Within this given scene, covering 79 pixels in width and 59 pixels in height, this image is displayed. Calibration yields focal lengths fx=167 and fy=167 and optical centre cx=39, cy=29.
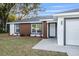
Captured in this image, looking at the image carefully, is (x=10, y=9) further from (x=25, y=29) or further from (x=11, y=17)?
(x=25, y=29)

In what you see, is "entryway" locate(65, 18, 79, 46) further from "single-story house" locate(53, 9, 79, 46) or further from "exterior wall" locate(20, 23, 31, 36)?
"exterior wall" locate(20, 23, 31, 36)

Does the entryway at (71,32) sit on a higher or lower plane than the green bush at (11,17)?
lower

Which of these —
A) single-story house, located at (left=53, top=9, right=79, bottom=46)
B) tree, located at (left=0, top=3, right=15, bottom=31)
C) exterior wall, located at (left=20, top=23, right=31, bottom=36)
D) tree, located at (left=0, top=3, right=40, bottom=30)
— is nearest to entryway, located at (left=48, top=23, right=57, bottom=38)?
exterior wall, located at (left=20, top=23, right=31, bottom=36)

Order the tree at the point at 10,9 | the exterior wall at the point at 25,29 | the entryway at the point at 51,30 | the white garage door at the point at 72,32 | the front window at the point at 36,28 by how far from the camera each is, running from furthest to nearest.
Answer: the tree at the point at 10,9
the exterior wall at the point at 25,29
the front window at the point at 36,28
the entryway at the point at 51,30
the white garage door at the point at 72,32

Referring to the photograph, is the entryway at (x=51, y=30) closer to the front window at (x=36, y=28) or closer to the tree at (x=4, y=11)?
the front window at (x=36, y=28)

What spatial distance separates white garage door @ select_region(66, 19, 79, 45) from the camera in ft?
44.1

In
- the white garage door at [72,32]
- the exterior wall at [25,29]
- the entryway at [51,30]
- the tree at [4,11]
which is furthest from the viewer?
the tree at [4,11]

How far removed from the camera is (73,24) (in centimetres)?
1348

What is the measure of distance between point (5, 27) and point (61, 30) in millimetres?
24558

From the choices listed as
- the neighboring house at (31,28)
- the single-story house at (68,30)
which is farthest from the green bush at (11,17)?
the single-story house at (68,30)

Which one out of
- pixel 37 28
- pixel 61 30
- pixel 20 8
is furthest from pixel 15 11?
pixel 61 30

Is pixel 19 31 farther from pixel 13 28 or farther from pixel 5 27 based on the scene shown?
pixel 5 27

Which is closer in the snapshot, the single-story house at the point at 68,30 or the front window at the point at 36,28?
the single-story house at the point at 68,30

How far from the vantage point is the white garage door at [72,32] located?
1343 centimetres
